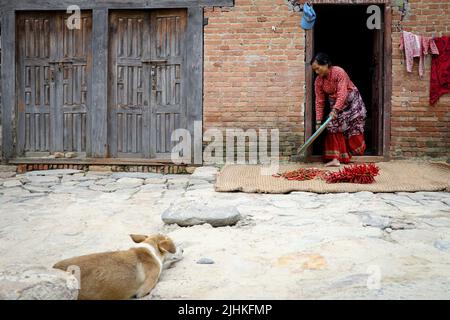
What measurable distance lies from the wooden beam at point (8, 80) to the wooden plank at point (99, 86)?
127 centimetres

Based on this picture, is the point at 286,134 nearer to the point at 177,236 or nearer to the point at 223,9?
the point at 223,9

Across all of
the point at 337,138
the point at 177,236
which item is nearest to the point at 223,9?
the point at 337,138

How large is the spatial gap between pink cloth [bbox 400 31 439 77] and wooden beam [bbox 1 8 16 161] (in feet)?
19.7

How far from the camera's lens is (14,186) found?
5.99m

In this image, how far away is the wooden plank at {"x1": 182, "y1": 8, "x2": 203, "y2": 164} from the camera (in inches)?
284

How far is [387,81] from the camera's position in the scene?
23.3ft

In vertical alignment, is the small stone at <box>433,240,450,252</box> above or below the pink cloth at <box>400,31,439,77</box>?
below

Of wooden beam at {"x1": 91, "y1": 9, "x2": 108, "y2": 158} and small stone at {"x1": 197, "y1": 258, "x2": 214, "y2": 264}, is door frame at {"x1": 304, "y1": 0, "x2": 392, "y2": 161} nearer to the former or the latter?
wooden beam at {"x1": 91, "y1": 9, "x2": 108, "y2": 158}

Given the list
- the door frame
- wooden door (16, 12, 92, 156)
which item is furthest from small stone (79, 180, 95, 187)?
the door frame

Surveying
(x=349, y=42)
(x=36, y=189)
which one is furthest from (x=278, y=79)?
(x=349, y=42)

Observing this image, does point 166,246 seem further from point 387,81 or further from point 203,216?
point 387,81

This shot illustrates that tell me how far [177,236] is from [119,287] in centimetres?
127

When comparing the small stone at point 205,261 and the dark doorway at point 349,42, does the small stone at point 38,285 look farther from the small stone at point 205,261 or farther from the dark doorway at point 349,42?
the dark doorway at point 349,42

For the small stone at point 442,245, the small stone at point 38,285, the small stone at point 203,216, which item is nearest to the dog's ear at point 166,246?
the small stone at point 38,285
